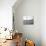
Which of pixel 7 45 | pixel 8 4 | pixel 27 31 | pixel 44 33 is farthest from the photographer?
pixel 27 31

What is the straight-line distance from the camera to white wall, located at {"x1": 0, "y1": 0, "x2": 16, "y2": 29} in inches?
150

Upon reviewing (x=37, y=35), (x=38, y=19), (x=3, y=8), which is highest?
(x=3, y=8)

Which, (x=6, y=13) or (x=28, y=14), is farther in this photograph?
(x=28, y=14)

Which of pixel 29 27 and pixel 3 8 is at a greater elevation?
pixel 3 8

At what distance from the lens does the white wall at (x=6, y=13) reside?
381cm

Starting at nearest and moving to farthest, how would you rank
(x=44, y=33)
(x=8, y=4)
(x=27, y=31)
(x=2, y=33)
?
(x=2, y=33)
(x=8, y=4)
(x=44, y=33)
(x=27, y=31)

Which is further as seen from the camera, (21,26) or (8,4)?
(21,26)

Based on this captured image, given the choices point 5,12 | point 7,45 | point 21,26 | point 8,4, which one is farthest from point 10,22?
point 7,45

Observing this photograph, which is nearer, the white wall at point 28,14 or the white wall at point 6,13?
the white wall at point 6,13

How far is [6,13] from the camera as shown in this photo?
388cm

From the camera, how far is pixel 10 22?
3.93m

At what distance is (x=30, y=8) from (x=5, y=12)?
1.62 m

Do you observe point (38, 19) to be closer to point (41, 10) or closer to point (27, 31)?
point (41, 10)

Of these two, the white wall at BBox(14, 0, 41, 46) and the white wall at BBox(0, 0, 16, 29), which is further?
the white wall at BBox(14, 0, 41, 46)
